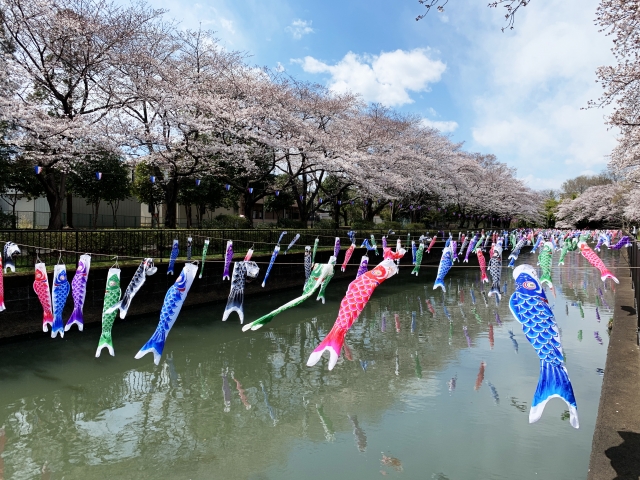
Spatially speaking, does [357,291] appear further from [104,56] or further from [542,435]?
[104,56]

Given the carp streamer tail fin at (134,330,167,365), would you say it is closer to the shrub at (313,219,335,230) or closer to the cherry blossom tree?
the cherry blossom tree

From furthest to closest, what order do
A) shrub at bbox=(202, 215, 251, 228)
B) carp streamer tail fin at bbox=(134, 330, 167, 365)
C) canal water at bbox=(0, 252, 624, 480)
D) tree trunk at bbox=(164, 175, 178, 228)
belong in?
shrub at bbox=(202, 215, 251, 228)
tree trunk at bbox=(164, 175, 178, 228)
carp streamer tail fin at bbox=(134, 330, 167, 365)
canal water at bbox=(0, 252, 624, 480)

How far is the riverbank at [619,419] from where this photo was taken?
3.64 meters

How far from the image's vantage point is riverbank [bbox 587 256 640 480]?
11.9ft

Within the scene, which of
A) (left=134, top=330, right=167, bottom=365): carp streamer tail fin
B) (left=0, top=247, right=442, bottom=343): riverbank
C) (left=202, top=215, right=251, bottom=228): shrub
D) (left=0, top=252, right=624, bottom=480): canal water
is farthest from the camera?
(left=202, top=215, right=251, bottom=228): shrub

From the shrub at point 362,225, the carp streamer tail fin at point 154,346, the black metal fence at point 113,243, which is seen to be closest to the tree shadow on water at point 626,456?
the carp streamer tail fin at point 154,346

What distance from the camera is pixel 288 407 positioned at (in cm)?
672

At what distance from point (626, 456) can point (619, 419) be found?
0.76 m

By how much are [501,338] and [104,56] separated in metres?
14.8

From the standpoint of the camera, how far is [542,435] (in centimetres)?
579

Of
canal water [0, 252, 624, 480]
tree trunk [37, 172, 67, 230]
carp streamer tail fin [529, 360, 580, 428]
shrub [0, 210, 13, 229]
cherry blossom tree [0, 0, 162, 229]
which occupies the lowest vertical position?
canal water [0, 252, 624, 480]

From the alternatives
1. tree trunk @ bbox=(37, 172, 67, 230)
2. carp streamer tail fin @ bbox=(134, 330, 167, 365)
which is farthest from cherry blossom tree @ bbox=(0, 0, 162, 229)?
carp streamer tail fin @ bbox=(134, 330, 167, 365)

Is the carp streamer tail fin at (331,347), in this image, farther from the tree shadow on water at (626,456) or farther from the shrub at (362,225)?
the shrub at (362,225)

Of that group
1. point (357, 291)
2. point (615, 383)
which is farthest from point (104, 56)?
point (615, 383)
